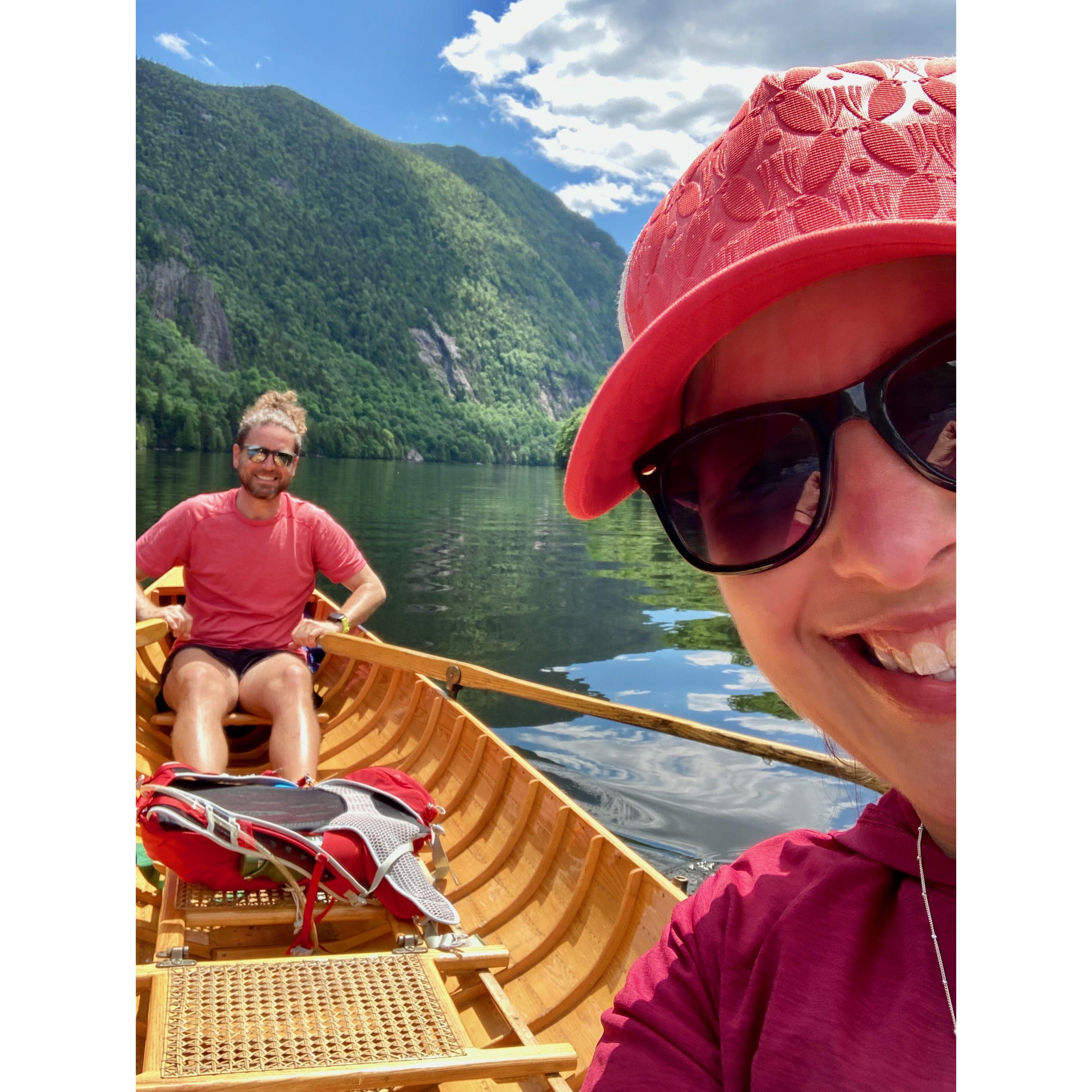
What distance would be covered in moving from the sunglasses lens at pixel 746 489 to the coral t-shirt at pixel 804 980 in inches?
9.2

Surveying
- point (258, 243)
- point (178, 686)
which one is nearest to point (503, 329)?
point (258, 243)

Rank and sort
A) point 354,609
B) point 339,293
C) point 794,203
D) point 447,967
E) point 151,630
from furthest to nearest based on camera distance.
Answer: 1. point 339,293
2. point 354,609
3. point 151,630
4. point 447,967
5. point 794,203

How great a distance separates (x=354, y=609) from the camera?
14.3 ft

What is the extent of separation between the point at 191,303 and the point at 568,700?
7523 centimetres

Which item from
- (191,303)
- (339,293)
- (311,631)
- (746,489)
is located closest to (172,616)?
(311,631)

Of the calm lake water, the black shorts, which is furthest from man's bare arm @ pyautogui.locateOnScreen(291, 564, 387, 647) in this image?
the calm lake water

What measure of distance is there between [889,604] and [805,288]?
0.20 m

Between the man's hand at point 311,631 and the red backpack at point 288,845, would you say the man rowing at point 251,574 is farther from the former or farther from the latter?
the red backpack at point 288,845

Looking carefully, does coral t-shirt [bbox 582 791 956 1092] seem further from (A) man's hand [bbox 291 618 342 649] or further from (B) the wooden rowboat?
(A) man's hand [bbox 291 618 342 649]

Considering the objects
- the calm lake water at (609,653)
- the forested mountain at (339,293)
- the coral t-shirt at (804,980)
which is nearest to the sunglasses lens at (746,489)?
the calm lake water at (609,653)

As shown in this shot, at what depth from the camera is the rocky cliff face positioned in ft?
222

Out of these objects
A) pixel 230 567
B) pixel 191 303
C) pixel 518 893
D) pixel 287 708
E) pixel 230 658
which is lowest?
pixel 518 893

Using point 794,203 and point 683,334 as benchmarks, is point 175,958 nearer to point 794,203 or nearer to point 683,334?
point 683,334
